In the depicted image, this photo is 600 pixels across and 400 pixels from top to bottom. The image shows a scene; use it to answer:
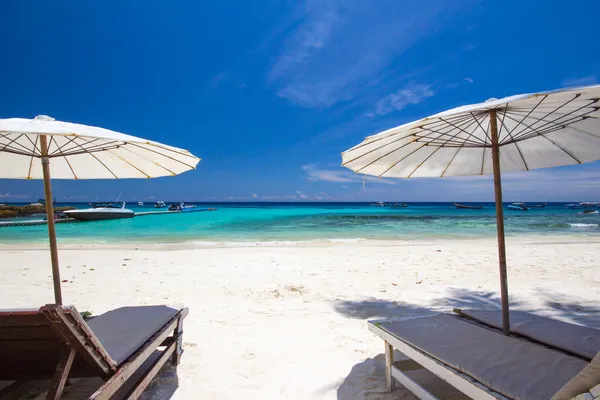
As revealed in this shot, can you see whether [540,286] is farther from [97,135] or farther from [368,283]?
[97,135]

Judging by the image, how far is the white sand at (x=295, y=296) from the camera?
2885 millimetres

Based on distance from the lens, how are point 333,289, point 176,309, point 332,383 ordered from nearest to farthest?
point 332,383
point 176,309
point 333,289

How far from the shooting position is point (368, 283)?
6.23m

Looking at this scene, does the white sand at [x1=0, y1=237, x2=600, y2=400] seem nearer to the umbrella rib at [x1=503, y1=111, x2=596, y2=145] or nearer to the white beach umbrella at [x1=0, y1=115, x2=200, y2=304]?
the white beach umbrella at [x1=0, y1=115, x2=200, y2=304]

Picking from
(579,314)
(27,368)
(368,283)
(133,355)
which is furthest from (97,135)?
(579,314)

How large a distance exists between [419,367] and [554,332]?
3.51 ft

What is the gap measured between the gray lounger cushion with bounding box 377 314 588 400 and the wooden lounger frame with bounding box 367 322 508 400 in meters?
0.04

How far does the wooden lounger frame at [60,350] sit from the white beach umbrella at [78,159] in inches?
34.3

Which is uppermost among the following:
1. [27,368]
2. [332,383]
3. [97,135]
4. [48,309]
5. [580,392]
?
[97,135]

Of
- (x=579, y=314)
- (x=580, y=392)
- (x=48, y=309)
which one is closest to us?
(x=580, y=392)

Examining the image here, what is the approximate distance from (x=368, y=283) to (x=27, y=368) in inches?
201

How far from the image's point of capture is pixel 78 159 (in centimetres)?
412

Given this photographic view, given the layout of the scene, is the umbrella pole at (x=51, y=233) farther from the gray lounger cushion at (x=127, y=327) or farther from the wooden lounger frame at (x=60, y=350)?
the wooden lounger frame at (x=60, y=350)

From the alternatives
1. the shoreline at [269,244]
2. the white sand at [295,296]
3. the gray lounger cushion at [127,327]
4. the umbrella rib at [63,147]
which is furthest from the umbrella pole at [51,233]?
the shoreline at [269,244]
